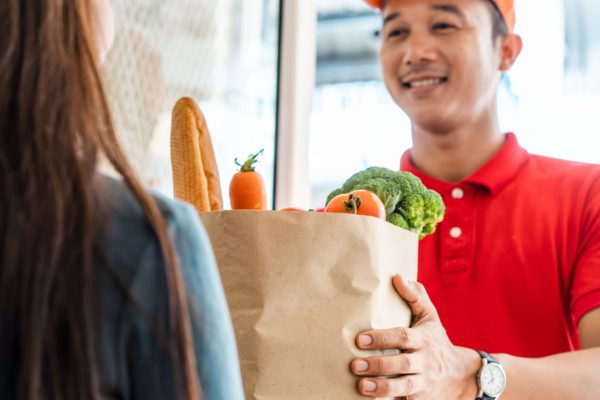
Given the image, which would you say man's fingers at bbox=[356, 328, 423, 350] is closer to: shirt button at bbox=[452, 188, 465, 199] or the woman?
the woman

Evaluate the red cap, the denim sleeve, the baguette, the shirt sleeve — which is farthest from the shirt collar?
the denim sleeve

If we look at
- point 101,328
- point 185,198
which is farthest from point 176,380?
point 185,198

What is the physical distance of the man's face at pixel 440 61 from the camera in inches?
72.1

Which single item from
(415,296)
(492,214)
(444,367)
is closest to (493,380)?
(444,367)

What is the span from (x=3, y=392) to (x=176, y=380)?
0.33 feet

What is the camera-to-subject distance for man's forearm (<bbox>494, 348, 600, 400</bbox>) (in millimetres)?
1406

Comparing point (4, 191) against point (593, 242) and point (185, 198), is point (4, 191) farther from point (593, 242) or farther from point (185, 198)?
point (593, 242)

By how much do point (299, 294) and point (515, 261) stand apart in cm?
80

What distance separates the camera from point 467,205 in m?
1.80

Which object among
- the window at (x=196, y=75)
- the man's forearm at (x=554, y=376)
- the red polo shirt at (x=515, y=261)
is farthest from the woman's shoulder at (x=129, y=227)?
the red polo shirt at (x=515, y=261)

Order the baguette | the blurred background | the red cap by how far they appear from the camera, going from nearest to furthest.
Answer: the baguette
the blurred background
the red cap

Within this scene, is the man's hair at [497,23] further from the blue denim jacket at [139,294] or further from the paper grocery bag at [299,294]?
the blue denim jacket at [139,294]

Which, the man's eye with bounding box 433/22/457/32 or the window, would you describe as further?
the man's eye with bounding box 433/22/457/32

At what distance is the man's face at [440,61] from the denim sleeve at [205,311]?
133 cm
